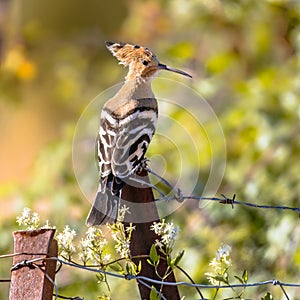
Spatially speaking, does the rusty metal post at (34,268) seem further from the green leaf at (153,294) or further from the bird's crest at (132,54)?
the bird's crest at (132,54)

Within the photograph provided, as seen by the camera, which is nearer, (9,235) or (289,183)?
(9,235)

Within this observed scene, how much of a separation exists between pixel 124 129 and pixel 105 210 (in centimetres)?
30

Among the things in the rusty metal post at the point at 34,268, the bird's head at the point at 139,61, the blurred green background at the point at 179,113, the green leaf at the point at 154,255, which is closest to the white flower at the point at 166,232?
the green leaf at the point at 154,255

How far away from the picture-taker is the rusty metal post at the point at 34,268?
1.85 meters

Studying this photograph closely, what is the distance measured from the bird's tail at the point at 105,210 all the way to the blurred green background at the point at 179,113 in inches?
51.7

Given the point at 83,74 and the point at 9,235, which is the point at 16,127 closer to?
the point at 83,74

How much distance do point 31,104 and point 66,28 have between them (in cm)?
77

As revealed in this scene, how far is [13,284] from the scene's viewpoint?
188 centimetres

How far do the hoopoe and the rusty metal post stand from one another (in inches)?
9.3

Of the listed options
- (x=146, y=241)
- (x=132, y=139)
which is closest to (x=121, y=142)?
(x=132, y=139)

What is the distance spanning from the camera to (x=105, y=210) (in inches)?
83.1

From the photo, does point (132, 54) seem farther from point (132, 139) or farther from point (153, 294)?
point (153, 294)

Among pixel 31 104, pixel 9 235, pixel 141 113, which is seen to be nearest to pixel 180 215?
pixel 9 235

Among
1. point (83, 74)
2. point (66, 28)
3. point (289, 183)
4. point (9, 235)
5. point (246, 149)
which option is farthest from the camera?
point (66, 28)
